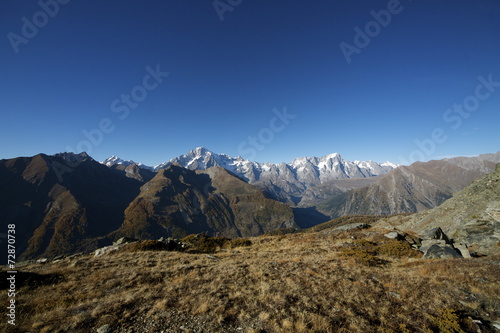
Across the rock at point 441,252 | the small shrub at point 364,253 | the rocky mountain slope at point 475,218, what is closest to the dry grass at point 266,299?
the small shrub at point 364,253

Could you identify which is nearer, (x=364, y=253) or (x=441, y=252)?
(x=441, y=252)

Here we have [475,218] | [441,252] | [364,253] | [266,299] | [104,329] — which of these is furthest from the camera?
[475,218]

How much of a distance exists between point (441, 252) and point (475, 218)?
1571 cm

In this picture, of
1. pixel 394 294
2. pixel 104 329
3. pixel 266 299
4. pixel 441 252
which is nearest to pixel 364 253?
pixel 441 252

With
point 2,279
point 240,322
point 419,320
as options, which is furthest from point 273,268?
point 2,279

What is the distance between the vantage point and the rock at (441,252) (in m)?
23.4

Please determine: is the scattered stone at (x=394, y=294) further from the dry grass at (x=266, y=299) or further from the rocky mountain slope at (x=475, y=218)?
the rocky mountain slope at (x=475, y=218)

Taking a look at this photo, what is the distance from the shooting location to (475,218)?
107ft

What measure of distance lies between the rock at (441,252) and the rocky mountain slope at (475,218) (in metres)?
3.53

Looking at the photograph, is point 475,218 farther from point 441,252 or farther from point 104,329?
point 104,329

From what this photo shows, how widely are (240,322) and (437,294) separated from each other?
13.1m

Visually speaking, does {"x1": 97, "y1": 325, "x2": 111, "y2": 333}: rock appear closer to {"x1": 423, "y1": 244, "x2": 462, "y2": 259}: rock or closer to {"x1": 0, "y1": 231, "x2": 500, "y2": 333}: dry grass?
{"x1": 0, "y1": 231, "x2": 500, "y2": 333}: dry grass

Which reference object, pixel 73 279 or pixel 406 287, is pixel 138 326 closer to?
pixel 73 279

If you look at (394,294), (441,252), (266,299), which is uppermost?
(266,299)
